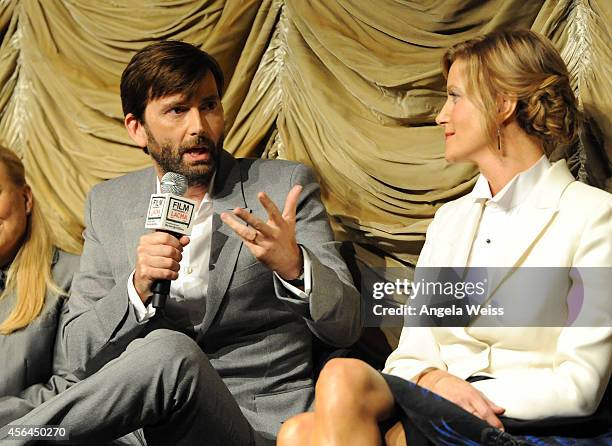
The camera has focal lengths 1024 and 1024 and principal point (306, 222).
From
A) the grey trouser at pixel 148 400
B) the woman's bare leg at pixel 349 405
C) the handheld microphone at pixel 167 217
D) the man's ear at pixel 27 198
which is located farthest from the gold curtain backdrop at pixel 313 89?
the woman's bare leg at pixel 349 405

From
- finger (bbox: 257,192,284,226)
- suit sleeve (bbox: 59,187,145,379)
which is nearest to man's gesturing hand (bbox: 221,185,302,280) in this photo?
finger (bbox: 257,192,284,226)

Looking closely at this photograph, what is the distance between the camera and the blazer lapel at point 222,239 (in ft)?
8.73

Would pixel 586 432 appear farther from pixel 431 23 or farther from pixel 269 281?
pixel 431 23

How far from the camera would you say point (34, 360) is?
282 centimetres

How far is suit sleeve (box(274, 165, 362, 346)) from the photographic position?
2.46 meters

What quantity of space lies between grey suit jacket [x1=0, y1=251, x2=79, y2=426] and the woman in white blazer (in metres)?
0.98

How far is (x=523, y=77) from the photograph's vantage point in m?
2.39

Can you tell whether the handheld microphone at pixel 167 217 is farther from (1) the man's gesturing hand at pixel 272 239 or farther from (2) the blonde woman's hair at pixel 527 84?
(2) the blonde woman's hair at pixel 527 84

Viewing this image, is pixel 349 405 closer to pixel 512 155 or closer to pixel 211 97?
pixel 512 155

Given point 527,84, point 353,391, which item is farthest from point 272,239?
point 527,84

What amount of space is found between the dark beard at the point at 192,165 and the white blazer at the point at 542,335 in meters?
0.70

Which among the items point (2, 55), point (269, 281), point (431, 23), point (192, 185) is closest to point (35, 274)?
point (192, 185)

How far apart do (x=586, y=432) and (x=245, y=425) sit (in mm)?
739

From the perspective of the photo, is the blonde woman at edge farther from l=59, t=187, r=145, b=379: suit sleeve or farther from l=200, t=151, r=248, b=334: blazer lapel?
l=200, t=151, r=248, b=334: blazer lapel
